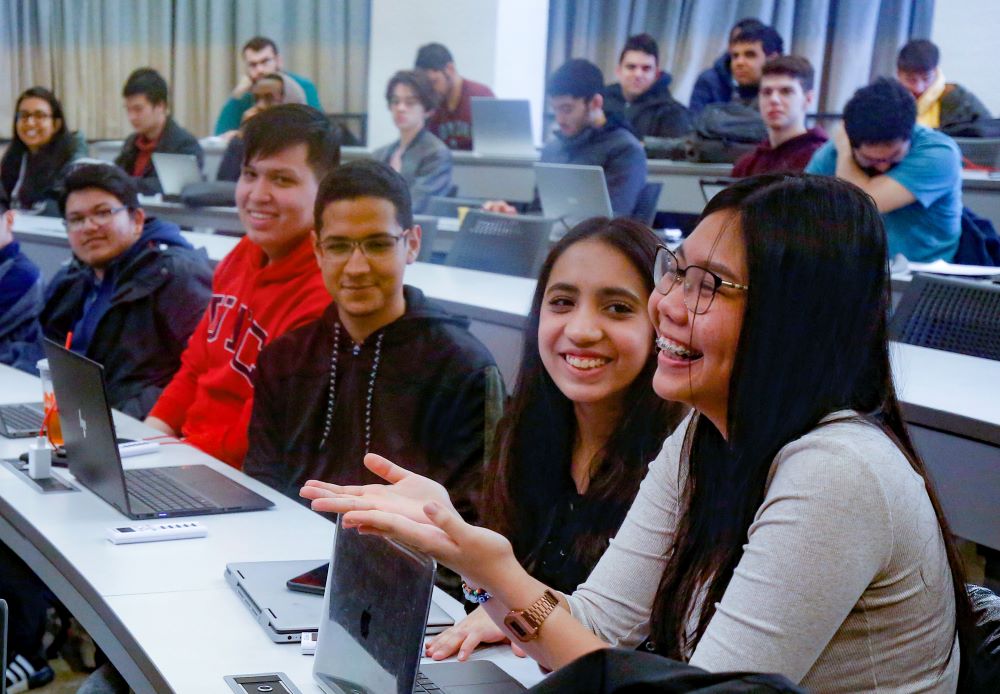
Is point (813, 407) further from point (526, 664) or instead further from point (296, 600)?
point (296, 600)

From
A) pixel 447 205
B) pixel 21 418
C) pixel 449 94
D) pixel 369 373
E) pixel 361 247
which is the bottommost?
pixel 21 418

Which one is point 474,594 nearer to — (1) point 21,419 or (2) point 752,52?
(1) point 21,419

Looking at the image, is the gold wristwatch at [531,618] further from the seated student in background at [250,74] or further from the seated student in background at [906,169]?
the seated student in background at [250,74]

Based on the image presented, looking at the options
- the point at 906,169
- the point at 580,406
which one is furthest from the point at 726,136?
the point at 580,406

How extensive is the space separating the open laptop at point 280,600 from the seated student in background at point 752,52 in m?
4.87

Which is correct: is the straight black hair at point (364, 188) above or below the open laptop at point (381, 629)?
above

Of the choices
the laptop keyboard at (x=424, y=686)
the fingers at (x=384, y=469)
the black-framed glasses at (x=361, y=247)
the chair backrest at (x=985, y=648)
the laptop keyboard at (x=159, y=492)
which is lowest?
the laptop keyboard at (x=159, y=492)

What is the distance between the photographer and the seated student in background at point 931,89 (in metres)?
5.79

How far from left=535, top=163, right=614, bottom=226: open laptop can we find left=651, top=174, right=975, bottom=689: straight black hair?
130 inches

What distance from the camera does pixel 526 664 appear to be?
1405mm

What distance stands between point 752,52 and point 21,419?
4.38 m

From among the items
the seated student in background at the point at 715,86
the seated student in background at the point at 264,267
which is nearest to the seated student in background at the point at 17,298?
the seated student in background at the point at 264,267

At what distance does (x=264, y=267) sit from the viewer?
2.67m

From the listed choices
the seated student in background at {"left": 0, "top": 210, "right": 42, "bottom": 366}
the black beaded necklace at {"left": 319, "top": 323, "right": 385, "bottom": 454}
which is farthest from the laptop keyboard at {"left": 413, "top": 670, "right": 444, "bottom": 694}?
the seated student in background at {"left": 0, "top": 210, "right": 42, "bottom": 366}
